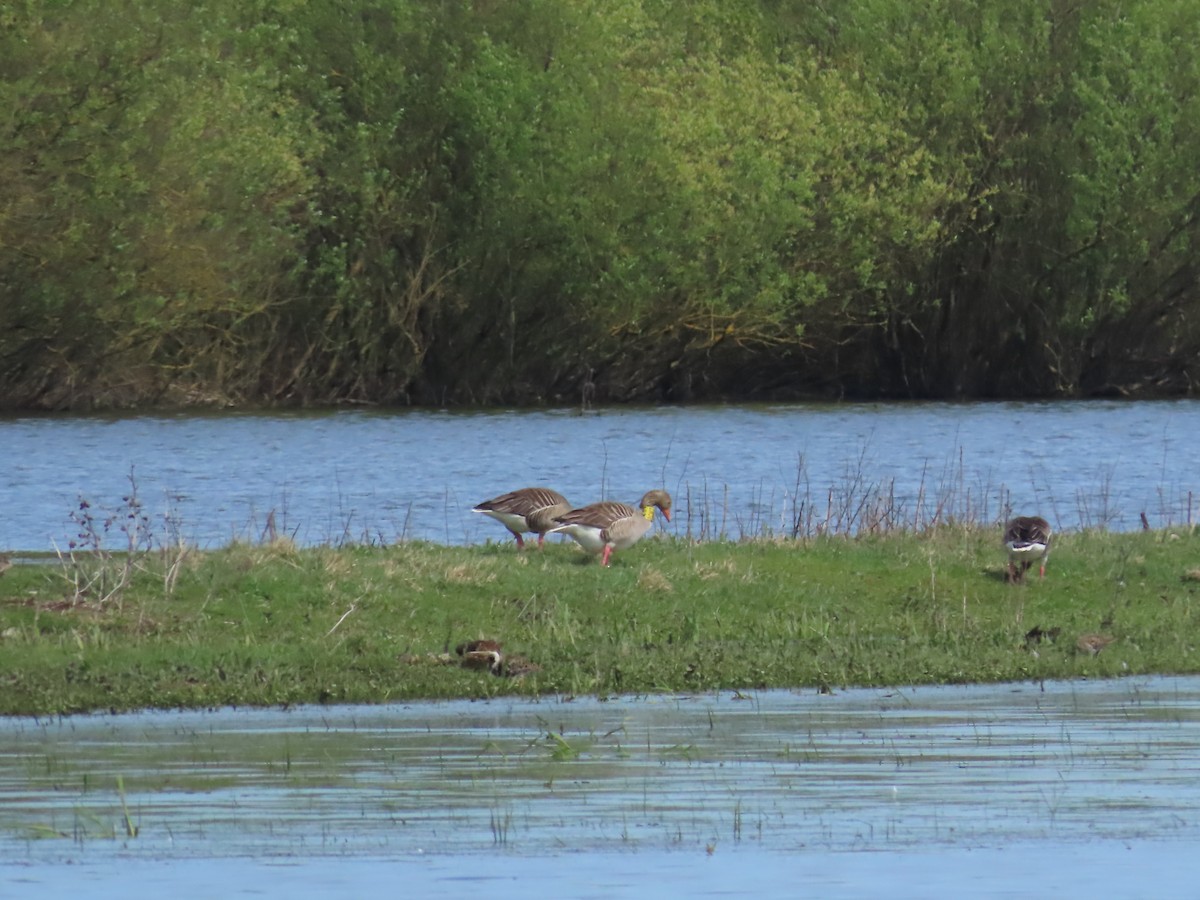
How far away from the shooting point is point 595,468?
37906 mm

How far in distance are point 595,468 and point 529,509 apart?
17.0 meters

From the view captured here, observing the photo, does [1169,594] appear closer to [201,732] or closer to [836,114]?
[201,732]

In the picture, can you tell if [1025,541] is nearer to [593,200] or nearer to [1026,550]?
[1026,550]

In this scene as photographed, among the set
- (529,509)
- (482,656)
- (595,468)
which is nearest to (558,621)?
Result: (482,656)

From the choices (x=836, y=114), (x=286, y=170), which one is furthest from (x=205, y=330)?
(x=836, y=114)

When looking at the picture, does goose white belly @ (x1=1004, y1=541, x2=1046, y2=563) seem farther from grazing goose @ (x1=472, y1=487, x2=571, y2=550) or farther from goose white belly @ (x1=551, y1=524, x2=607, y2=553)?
grazing goose @ (x1=472, y1=487, x2=571, y2=550)

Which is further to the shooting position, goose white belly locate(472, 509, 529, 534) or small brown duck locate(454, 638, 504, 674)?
goose white belly locate(472, 509, 529, 534)

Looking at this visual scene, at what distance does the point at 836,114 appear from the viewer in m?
59.4

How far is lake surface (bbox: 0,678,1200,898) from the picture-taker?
10.3 metres

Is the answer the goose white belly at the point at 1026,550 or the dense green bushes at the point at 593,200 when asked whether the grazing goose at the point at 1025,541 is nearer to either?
the goose white belly at the point at 1026,550

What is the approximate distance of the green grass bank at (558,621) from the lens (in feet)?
52.2

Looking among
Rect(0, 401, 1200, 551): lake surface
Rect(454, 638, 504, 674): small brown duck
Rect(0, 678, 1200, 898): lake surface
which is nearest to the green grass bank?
Rect(454, 638, 504, 674): small brown duck

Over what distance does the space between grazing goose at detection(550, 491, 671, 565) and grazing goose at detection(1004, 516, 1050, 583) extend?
2.95 m

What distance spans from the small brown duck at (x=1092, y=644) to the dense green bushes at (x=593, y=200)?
102ft
